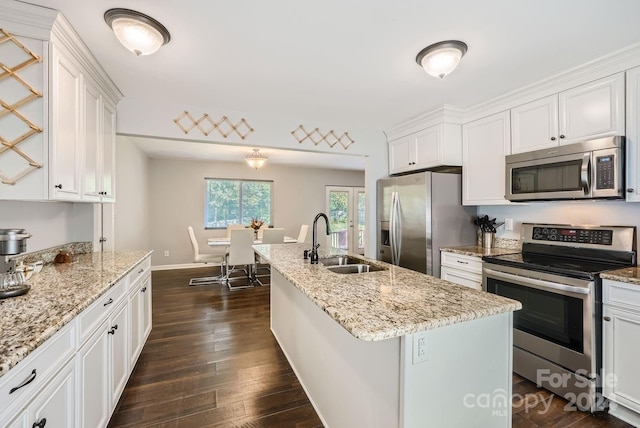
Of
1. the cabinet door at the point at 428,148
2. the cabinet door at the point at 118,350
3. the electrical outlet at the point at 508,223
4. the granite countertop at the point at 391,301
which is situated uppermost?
the cabinet door at the point at 428,148

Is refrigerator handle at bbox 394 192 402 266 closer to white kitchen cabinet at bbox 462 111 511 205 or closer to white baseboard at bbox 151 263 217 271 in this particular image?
white kitchen cabinet at bbox 462 111 511 205

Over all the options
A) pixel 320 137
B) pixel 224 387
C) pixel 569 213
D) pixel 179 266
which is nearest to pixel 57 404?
pixel 224 387

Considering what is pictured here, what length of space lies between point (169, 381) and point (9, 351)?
149 cm

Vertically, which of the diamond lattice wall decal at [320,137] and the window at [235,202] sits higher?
the diamond lattice wall decal at [320,137]

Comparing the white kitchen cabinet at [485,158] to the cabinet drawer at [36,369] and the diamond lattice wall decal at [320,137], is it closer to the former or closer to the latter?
the diamond lattice wall decal at [320,137]

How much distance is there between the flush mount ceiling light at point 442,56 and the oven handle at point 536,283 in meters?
1.56

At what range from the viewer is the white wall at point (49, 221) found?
1.78m

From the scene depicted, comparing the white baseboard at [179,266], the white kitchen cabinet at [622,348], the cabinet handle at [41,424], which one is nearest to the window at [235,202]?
the white baseboard at [179,266]

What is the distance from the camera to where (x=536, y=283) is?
196cm

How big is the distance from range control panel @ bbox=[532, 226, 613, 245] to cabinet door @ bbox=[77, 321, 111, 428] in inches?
127

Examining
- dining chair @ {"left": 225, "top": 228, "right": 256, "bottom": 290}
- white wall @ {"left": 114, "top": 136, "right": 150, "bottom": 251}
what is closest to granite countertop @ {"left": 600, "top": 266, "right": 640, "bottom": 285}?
dining chair @ {"left": 225, "top": 228, "right": 256, "bottom": 290}

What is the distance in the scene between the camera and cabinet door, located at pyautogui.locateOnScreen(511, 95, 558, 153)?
2223 millimetres

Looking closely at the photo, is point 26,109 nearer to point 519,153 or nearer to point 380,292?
point 380,292

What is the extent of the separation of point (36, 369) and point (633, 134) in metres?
3.28
